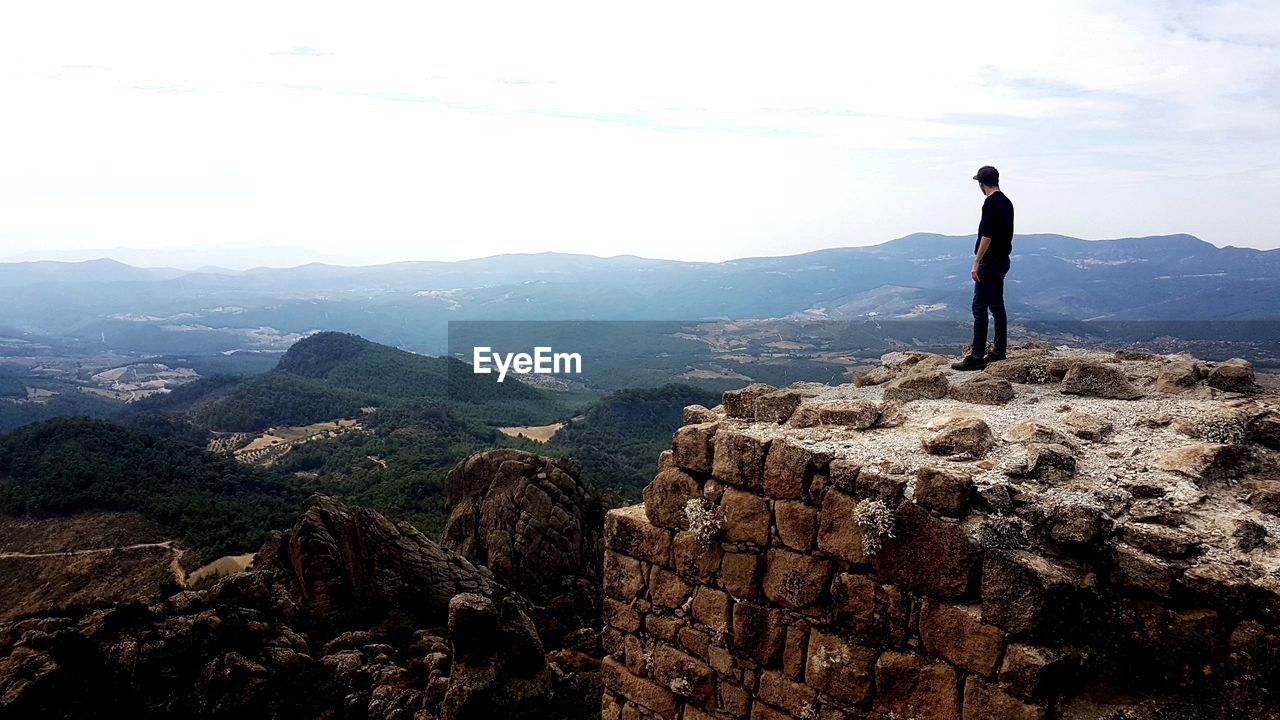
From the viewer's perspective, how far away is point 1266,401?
197 inches

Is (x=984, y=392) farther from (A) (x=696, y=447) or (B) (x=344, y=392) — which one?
(B) (x=344, y=392)

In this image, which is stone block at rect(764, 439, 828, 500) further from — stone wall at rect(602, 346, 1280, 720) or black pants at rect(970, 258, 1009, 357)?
black pants at rect(970, 258, 1009, 357)

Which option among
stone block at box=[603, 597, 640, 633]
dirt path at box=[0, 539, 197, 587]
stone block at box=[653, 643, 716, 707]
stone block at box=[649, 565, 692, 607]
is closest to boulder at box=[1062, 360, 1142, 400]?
stone block at box=[649, 565, 692, 607]

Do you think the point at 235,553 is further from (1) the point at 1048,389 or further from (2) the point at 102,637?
(1) the point at 1048,389

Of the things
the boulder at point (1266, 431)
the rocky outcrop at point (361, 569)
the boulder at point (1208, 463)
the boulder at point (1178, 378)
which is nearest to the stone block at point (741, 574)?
the boulder at point (1208, 463)

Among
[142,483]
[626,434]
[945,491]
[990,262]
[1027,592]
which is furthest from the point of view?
[626,434]

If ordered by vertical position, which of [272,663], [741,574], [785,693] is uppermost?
[741,574]

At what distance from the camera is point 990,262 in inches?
283

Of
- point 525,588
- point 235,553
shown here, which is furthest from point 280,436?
point 525,588

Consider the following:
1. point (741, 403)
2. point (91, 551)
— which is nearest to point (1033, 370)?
point (741, 403)

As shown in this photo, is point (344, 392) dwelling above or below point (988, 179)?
below

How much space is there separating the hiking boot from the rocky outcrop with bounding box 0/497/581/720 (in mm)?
7192

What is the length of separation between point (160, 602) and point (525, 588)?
827cm

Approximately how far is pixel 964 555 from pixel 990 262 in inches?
166
